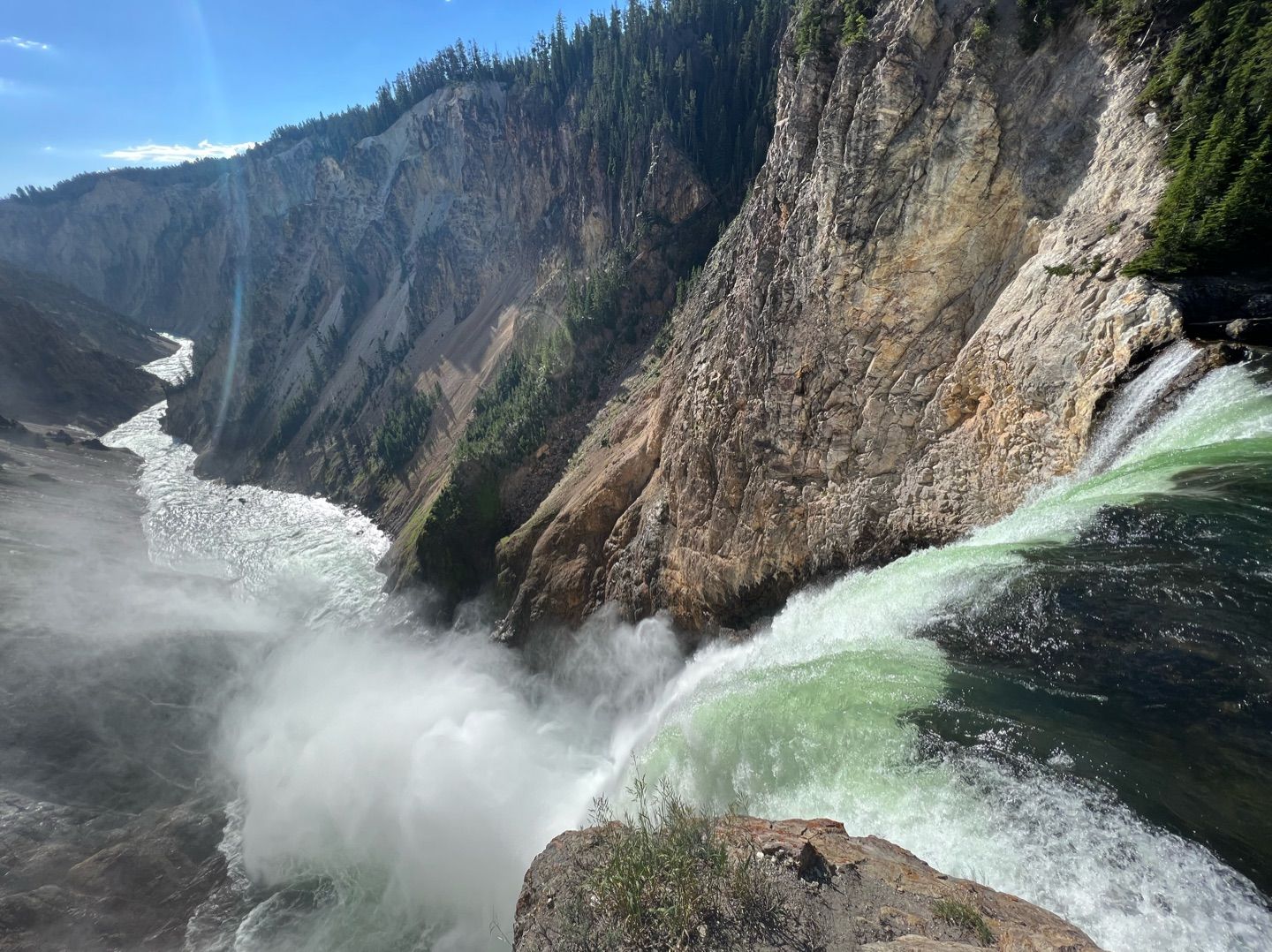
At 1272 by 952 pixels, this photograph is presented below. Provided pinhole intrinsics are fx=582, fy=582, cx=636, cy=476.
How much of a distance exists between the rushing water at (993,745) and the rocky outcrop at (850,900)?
0.53 m

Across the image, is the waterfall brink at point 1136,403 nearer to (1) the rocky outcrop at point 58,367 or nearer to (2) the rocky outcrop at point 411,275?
(2) the rocky outcrop at point 411,275

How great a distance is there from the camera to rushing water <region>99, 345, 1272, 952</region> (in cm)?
536

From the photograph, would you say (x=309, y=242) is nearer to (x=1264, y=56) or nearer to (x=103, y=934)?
(x=103, y=934)

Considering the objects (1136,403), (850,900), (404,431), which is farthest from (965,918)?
(404,431)

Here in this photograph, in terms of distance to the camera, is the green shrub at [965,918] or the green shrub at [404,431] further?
the green shrub at [404,431]

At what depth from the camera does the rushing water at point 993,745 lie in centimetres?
536

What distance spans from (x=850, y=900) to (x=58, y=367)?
409 ft

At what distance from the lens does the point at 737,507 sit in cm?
2086

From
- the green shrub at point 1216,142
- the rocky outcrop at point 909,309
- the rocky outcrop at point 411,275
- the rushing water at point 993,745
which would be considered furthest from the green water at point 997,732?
the rocky outcrop at point 411,275

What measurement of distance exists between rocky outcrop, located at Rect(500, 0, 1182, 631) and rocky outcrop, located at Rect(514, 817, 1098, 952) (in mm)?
8425

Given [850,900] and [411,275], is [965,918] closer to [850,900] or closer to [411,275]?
[850,900]

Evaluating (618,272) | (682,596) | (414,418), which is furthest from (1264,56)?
(414,418)

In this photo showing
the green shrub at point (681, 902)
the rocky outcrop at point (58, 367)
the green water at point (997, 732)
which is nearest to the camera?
the green water at point (997, 732)

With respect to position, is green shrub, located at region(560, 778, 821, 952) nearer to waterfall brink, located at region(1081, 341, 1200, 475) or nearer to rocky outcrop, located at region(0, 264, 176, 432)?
waterfall brink, located at region(1081, 341, 1200, 475)
